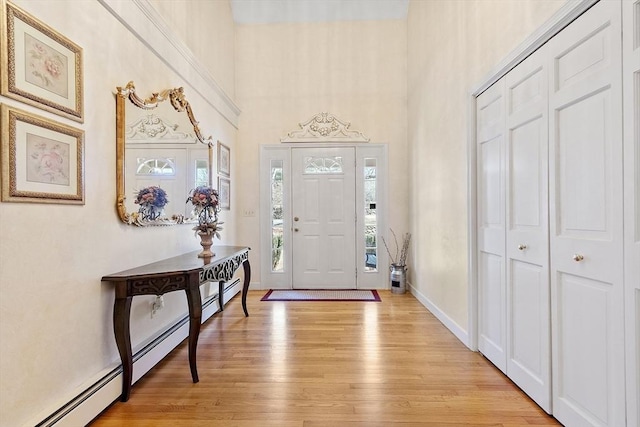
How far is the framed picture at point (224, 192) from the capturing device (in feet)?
13.1

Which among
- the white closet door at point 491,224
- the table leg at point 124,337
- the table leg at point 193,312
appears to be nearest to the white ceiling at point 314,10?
the white closet door at point 491,224

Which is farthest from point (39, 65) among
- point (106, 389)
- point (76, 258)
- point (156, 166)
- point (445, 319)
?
point (445, 319)

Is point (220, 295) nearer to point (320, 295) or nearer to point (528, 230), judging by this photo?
point (320, 295)

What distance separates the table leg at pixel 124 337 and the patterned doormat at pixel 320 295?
2.31 metres

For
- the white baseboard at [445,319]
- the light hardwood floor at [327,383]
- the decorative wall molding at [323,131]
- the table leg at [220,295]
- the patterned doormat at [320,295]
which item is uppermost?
the decorative wall molding at [323,131]

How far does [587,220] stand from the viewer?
155cm

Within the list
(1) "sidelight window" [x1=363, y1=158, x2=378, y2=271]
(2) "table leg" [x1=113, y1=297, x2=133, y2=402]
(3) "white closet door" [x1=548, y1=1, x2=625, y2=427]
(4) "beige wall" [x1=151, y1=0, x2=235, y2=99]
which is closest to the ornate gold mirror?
(2) "table leg" [x1=113, y1=297, x2=133, y2=402]

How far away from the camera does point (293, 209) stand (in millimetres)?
4793

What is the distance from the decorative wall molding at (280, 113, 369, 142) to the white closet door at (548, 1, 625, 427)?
3104 millimetres

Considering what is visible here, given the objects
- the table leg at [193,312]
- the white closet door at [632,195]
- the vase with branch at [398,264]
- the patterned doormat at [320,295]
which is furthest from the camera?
the vase with branch at [398,264]

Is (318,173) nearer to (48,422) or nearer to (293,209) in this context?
(293,209)

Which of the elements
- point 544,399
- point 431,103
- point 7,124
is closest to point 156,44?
point 7,124

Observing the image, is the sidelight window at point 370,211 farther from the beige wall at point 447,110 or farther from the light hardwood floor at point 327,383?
the light hardwood floor at point 327,383

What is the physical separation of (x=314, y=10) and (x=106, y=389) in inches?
191
